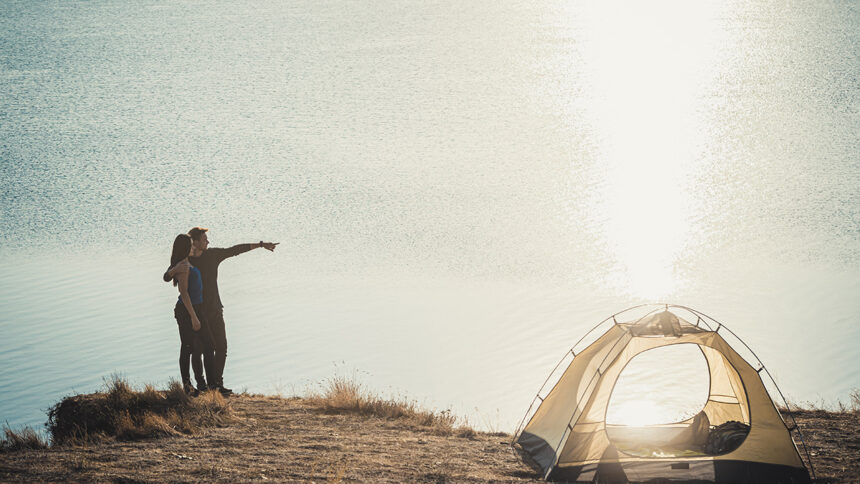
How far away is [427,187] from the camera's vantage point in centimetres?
2897

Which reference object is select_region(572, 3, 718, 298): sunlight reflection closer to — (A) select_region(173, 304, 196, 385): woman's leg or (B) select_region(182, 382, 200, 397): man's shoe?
(B) select_region(182, 382, 200, 397): man's shoe

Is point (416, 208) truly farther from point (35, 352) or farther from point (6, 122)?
point (6, 122)

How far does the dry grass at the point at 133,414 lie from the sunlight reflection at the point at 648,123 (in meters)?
12.7

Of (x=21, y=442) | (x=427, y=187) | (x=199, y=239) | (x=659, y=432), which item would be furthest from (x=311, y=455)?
(x=427, y=187)

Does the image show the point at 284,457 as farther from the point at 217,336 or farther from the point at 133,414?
the point at 217,336

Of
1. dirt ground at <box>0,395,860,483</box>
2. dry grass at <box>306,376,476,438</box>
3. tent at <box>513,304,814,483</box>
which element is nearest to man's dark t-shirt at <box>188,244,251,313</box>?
dirt ground at <box>0,395,860,483</box>

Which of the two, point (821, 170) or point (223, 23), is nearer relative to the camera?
point (821, 170)

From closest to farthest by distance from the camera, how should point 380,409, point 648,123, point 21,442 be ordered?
1. point 21,442
2. point 380,409
3. point 648,123

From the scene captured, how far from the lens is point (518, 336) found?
648 inches

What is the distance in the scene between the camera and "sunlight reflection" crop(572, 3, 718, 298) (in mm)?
22797

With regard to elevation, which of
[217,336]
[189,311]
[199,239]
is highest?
[199,239]

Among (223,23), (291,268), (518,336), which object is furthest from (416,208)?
(223,23)

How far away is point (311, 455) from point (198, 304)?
6.55 ft

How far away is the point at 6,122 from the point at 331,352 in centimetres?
3000
